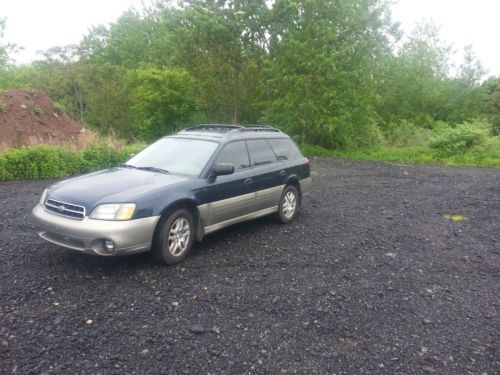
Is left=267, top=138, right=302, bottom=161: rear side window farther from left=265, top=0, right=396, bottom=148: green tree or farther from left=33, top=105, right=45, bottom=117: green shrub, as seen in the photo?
left=33, top=105, right=45, bottom=117: green shrub

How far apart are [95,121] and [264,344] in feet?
86.8

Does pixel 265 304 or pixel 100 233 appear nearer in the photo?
pixel 265 304

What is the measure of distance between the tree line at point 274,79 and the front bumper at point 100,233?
1462 cm

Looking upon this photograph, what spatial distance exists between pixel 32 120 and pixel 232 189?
51.1 ft

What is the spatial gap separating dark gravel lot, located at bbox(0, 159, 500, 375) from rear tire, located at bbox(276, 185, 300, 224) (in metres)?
0.18

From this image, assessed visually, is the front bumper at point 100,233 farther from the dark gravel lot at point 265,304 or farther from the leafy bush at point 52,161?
the leafy bush at point 52,161

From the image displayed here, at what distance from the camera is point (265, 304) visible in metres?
4.29

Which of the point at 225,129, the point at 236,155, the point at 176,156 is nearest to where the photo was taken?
the point at 176,156

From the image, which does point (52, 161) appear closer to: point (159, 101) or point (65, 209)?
point (65, 209)

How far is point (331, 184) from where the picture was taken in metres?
11.8

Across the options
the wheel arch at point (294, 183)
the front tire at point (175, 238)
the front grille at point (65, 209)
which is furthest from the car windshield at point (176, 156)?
the wheel arch at point (294, 183)

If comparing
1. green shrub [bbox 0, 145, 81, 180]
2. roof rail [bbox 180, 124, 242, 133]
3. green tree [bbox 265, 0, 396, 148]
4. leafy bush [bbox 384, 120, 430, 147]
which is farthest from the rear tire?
leafy bush [bbox 384, 120, 430, 147]

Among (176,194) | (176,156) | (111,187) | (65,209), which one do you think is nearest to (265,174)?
(176,156)

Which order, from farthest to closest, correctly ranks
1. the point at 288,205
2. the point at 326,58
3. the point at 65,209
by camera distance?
the point at 326,58, the point at 288,205, the point at 65,209
